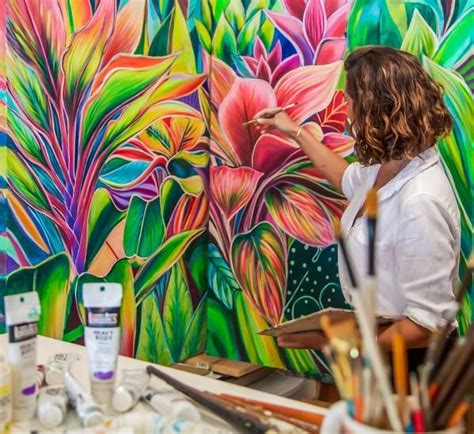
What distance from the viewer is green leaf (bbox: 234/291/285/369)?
2.20m

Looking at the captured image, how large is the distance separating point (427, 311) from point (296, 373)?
34.7 inches

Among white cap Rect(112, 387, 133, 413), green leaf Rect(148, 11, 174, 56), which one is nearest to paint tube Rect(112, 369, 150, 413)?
white cap Rect(112, 387, 133, 413)

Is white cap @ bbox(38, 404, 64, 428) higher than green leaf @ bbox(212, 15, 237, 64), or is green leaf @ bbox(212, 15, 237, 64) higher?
green leaf @ bbox(212, 15, 237, 64)

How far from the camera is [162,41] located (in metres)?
2.06

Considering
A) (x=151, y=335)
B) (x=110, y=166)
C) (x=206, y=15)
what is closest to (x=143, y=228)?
(x=110, y=166)

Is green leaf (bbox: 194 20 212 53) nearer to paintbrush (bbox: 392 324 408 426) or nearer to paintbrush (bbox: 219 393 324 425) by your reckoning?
paintbrush (bbox: 219 393 324 425)

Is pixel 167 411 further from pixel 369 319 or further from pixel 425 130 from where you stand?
pixel 425 130

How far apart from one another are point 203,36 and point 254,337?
1126mm

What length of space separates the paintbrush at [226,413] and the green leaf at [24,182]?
0.77 meters

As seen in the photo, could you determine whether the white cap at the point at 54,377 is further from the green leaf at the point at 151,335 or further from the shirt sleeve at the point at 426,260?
the green leaf at the point at 151,335

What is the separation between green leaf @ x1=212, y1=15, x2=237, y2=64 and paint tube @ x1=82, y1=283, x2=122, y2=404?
1.36 meters

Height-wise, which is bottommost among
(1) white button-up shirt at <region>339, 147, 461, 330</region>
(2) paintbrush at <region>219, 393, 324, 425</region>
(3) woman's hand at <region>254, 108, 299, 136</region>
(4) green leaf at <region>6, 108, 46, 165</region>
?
(2) paintbrush at <region>219, 393, 324, 425</region>

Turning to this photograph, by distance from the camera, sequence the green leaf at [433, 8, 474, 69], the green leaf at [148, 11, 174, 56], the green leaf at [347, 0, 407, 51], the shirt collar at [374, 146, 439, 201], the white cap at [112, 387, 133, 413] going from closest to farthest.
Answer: the white cap at [112, 387, 133, 413], the shirt collar at [374, 146, 439, 201], the green leaf at [433, 8, 474, 69], the green leaf at [347, 0, 407, 51], the green leaf at [148, 11, 174, 56]

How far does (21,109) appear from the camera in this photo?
1621mm
